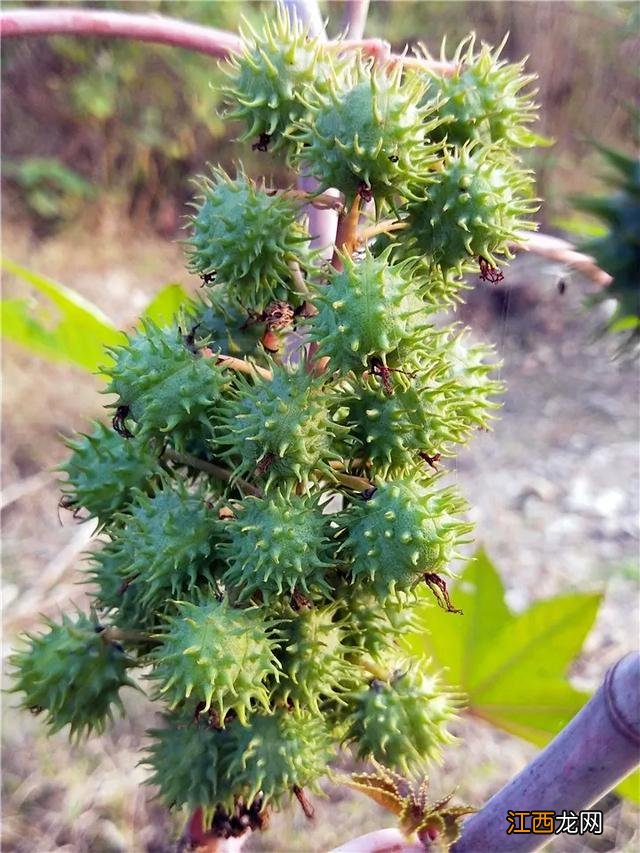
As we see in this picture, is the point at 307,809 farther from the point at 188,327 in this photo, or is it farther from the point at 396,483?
the point at 188,327

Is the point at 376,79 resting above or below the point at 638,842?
above

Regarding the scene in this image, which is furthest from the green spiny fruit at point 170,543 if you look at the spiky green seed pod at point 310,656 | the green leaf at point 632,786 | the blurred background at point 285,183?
the blurred background at point 285,183

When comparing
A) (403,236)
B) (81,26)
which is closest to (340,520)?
Answer: (403,236)

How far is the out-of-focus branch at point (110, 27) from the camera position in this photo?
107 centimetres

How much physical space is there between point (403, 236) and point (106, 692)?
636 mm

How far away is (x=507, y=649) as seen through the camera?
4.61 feet

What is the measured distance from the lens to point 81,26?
1.10 meters

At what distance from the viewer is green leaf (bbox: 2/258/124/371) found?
60.7 inches

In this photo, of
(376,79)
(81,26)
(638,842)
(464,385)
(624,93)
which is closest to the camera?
(376,79)

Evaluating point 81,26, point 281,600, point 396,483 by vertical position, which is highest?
point 81,26

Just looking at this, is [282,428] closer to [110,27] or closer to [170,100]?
[110,27]

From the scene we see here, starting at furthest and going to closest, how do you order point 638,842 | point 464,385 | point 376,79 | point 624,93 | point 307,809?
1. point 624,93
2. point 638,842
3. point 307,809
4. point 464,385
5. point 376,79

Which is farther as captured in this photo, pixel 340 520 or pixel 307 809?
pixel 307 809

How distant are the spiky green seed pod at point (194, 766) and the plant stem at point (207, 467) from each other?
0.87 ft
